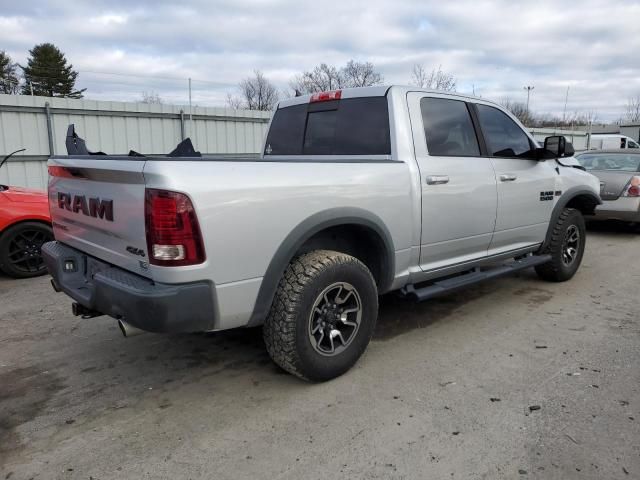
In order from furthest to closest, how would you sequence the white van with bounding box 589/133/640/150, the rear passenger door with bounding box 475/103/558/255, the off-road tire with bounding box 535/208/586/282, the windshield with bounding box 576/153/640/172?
the white van with bounding box 589/133/640/150
the windshield with bounding box 576/153/640/172
the off-road tire with bounding box 535/208/586/282
the rear passenger door with bounding box 475/103/558/255

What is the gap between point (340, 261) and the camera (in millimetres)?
3195

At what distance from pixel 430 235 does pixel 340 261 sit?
0.95 meters

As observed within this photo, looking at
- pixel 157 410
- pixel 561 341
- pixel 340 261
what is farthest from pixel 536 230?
pixel 157 410

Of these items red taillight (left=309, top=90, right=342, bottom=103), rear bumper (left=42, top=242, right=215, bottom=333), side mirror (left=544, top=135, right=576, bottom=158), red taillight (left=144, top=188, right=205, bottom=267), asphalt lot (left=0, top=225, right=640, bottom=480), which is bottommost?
asphalt lot (left=0, top=225, right=640, bottom=480)

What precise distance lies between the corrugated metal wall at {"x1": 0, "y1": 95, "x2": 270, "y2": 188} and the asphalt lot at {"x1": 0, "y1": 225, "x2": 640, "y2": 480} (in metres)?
Answer: 6.38

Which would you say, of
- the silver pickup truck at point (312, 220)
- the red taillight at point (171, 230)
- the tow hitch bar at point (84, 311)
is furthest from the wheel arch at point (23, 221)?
the red taillight at point (171, 230)

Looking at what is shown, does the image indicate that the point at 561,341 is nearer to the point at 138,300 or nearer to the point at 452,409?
the point at 452,409

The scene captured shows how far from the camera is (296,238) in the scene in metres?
2.97

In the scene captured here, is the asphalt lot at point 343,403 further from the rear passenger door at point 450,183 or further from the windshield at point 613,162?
the windshield at point 613,162

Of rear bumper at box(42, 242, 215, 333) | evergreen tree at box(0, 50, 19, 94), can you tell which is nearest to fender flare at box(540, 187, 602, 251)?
rear bumper at box(42, 242, 215, 333)

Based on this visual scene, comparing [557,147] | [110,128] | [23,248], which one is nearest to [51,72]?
[110,128]

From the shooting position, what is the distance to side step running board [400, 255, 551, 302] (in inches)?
151

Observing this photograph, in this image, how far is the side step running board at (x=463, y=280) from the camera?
3.84m

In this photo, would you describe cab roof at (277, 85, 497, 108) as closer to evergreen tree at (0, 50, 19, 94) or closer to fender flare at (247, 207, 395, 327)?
fender flare at (247, 207, 395, 327)
